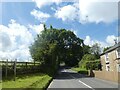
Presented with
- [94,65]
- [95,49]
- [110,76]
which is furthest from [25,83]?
[95,49]

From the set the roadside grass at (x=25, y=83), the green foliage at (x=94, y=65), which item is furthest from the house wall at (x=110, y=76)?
the green foliage at (x=94, y=65)

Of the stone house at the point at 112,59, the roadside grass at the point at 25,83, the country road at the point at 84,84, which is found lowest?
the country road at the point at 84,84

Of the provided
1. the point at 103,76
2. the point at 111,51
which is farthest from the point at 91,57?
the point at 103,76

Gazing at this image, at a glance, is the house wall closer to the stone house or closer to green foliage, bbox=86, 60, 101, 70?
the stone house

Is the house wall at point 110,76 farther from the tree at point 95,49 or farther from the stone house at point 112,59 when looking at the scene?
the tree at point 95,49

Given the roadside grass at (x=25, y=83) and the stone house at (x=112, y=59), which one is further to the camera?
the stone house at (x=112, y=59)

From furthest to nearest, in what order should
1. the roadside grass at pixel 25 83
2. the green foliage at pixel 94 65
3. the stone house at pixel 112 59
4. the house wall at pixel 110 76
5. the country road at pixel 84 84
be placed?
the green foliage at pixel 94 65 < the stone house at pixel 112 59 < the house wall at pixel 110 76 < the country road at pixel 84 84 < the roadside grass at pixel 25 83

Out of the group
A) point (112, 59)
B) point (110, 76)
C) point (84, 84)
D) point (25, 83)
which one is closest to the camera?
point (25, 83)

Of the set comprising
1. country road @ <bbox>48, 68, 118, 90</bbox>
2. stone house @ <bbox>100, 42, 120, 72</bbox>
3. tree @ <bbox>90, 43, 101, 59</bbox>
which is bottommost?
country road @ <bbox>48, 68, 118, 90</bbox>

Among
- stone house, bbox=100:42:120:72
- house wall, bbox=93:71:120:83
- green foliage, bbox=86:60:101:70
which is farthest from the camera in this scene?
green foliage, bbox=86:60:101:70

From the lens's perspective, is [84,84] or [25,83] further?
[84,84]

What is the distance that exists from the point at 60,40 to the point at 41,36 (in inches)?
693

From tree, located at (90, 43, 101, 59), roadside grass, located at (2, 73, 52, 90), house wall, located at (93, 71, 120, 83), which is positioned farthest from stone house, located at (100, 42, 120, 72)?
tree, located at (90, 43, 101, 59)

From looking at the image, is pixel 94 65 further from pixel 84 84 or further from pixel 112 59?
pixel 84 84
